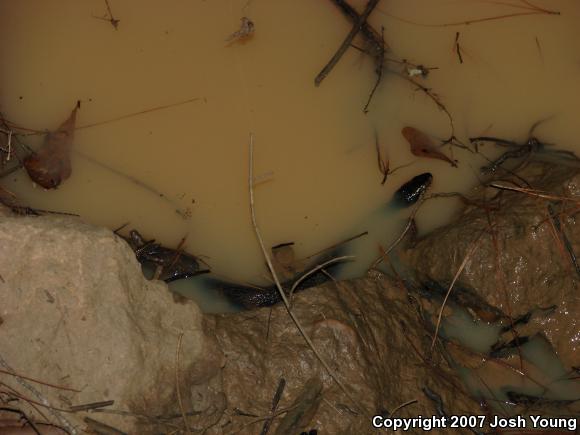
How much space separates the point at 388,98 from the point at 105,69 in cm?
164

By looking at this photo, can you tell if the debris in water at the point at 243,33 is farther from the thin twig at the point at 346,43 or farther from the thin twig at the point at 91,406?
the thin twig at the point at 91,406

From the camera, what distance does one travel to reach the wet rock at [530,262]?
3196 millimetres

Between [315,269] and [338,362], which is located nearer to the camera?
[338,362]

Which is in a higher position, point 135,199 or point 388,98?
point 388,98

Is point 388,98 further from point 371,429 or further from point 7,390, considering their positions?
point 7,390

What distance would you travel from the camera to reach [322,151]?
350cm

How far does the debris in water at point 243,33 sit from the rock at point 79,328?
1.49 meters

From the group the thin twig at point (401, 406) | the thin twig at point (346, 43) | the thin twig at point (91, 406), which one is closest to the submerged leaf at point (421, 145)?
the thin twig at point (346, 43)

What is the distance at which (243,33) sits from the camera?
3570 mm

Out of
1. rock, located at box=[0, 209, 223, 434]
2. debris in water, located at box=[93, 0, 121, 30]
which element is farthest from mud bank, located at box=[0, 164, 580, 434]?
debris in water, located at box=[93, 0, 121, 30]

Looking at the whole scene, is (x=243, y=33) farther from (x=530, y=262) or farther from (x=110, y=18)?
(x=530, y=262)

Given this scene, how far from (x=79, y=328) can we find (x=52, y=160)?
1.17m

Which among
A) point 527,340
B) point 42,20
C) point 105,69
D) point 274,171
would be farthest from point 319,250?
point 42,20

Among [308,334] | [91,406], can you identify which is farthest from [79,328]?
[308,334]
